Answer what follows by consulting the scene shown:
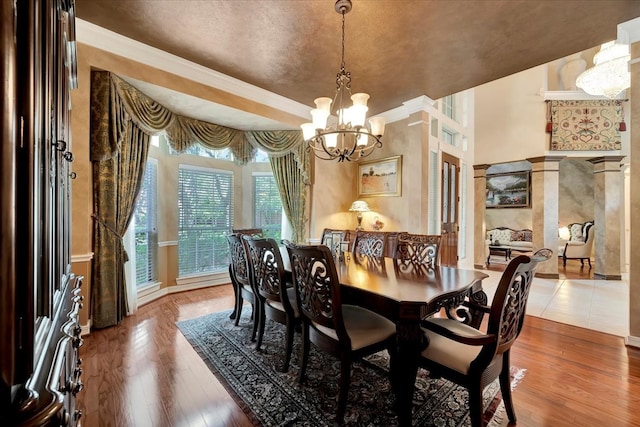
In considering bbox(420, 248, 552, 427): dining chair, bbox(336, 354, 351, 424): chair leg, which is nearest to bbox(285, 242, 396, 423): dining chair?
bbox(336, 354, 351, 424): chair leg

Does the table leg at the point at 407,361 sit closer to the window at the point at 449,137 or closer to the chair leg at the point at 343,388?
the chair leg at the point at 343,388

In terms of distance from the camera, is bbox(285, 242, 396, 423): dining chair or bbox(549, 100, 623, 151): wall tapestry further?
bbox(549, 100, 623, 151): wall tapestry

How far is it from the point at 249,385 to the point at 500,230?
8.94 metres

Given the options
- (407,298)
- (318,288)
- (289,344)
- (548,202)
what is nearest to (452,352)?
(407,298)

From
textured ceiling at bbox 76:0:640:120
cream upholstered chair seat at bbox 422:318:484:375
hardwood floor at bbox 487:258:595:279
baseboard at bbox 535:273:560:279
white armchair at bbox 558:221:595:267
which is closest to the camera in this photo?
cream upholstered chair seat at bbox 422:318:484:375

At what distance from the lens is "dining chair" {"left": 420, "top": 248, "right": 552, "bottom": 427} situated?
1.28 metres

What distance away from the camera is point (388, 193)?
4.63m

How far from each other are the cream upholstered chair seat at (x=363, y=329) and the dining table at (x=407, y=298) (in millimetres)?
171

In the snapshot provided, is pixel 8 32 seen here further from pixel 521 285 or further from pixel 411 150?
pixel 411 150

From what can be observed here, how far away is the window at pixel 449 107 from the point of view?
189 inches

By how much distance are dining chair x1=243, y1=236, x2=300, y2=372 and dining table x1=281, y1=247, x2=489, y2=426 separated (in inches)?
7.3

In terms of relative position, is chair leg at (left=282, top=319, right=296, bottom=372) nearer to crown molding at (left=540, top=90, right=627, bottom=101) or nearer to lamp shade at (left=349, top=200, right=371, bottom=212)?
lamp shade at (left=349, top=200, right=371, bottom=212)

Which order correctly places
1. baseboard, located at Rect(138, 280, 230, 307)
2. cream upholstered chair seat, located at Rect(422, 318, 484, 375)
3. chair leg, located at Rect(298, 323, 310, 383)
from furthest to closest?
baseboard, located at Rect(138, 280, 230, 307) → chair leg, located at Rect(298, 323, 310, 383) → cream upholstered chair seat, located at Rect(422, 318, 484, 375)

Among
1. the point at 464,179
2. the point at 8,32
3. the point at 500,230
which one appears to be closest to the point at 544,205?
the point at 464,179
